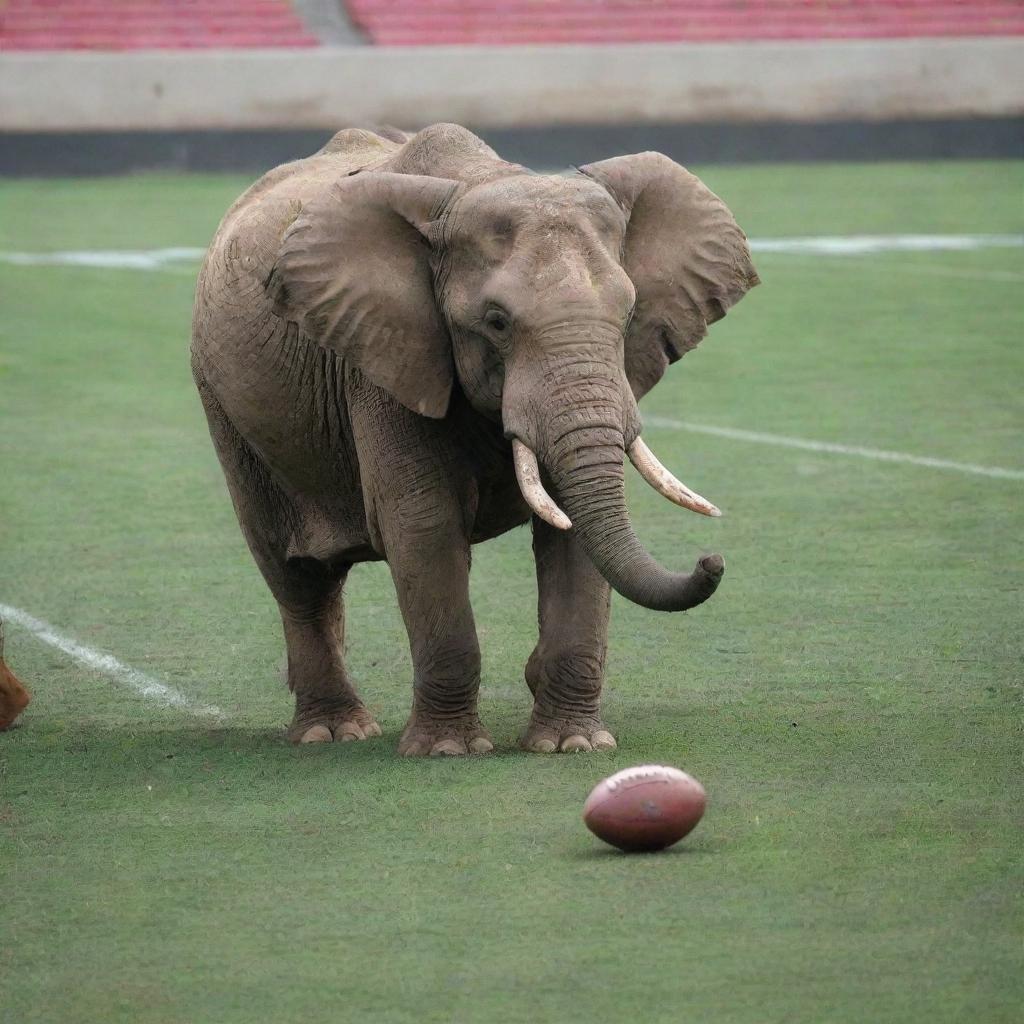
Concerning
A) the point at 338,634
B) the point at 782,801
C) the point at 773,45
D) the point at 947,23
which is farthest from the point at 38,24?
the point at 782,801

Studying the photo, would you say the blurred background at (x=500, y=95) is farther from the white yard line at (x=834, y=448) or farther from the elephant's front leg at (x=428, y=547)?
the elephant's front leg at (x=428, y=547)

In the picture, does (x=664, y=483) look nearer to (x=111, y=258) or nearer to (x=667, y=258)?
(x=667, y=258)

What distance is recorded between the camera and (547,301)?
5.93 metres

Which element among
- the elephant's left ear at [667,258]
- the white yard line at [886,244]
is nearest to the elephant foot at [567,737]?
the elephant's left ear at [667,258]

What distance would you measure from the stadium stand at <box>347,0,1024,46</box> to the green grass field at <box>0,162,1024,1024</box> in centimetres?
2096

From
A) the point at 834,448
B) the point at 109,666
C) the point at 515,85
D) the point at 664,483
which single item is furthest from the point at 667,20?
the point at 664,483

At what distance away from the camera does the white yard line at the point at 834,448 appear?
1120 centimetres

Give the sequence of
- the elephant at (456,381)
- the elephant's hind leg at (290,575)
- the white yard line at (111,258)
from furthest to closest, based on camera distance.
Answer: the white yard line at (111,258)
the elephant's hind leg at (290,575)
the elephant at (456,381)

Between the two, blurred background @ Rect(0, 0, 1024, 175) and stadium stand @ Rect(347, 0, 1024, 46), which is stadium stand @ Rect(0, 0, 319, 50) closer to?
blurred background @ Rect(0, 0, 1024, 175)

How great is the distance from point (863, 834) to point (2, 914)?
84.3 inches

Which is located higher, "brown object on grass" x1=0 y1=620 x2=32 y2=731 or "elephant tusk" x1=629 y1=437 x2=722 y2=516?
"elephant tusk" x1=629 y1=437 x2=722 y2=516

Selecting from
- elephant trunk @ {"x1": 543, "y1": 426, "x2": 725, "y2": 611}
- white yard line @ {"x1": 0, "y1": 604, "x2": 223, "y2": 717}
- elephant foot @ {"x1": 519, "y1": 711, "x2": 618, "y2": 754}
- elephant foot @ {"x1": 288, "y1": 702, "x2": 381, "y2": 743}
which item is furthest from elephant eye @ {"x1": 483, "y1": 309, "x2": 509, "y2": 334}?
white yard line @ {"x1": 0, "y1": 604, "x2": 223, "y2": 717}

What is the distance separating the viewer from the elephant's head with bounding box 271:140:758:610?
588 centimetres

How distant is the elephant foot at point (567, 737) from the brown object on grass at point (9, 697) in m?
1.76
